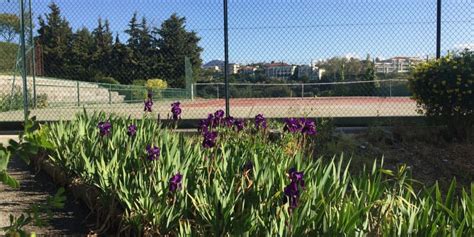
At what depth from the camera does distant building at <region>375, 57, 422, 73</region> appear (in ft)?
29.7

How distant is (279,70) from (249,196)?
8.08 meters

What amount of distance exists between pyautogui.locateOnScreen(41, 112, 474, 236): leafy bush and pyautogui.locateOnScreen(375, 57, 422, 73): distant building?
5401mm

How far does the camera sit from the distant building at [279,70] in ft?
33.3

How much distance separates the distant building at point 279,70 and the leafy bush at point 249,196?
5.61 m

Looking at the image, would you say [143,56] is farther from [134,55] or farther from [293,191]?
[293,191]

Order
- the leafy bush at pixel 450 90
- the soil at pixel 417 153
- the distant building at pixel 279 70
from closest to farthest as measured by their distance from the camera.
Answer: the soil at pixel 417 153, the leafy bush at pixel 450 90, the distant building at pixel 279 70

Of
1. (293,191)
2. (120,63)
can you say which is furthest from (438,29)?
(120,63)

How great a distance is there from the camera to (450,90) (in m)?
7.39

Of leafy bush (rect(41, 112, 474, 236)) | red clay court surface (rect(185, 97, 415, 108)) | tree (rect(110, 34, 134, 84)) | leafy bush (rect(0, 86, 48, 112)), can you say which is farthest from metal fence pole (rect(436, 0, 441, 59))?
leafy bush (rect(0, 86, 48, 112))

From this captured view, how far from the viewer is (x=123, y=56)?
13.5 m

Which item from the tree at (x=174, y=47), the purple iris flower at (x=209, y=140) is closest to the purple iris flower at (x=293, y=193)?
the purple iris flower at (x=209, y=140)

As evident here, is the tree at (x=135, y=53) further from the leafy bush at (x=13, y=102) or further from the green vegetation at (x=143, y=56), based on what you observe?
the leafy bush at (x=13, y=102)

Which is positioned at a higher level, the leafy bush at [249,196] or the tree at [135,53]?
the tree at [135,53]

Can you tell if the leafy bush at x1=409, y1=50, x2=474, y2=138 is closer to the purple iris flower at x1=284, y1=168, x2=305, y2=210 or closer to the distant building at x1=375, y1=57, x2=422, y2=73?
the distant building at x1=375, y1=57, x2=422, y2=73
